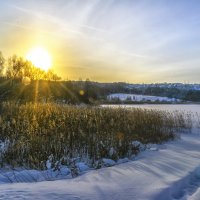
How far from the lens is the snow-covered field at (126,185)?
15.6ft

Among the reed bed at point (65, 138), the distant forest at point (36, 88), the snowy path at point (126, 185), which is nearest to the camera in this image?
the snowy path at point (126, 185)

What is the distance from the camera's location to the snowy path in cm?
473

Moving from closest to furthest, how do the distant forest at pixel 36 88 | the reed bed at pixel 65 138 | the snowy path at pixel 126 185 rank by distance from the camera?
the snowy path at pixel 126 185, the reed bed at pixel 65 138, the distant forest at pixel 36 88

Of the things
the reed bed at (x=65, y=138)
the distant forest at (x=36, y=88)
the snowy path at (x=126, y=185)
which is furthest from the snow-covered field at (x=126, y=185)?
the distant forest at (x=36, y=88)

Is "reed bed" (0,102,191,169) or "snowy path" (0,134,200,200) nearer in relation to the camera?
"snowy path" (0,134,200,200)

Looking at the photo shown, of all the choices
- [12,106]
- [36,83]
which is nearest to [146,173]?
[12,106]

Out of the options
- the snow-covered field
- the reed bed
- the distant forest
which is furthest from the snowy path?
the distant forest

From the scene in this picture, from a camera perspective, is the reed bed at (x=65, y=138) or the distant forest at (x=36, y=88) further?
the distant forest at (x=36, y=88)

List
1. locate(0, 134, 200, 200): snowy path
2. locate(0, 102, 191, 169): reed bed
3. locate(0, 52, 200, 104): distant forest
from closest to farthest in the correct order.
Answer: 1. locate(0, 134, 200, 200): snowy path
2. locate(0, 102, 191, 169): reed bed
3. locate(0, 52, 200, 104): distant forest

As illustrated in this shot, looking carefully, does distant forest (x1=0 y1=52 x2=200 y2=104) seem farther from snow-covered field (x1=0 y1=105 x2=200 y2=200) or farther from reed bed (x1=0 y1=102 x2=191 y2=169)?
snow-covered field (x1=0 y1=105 x2=200 y2=200)

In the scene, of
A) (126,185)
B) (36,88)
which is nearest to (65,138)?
(126,185)

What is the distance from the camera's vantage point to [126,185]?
5.75 m

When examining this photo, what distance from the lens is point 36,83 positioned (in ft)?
118

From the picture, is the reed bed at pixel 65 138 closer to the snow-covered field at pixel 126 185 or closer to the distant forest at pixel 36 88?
the snow-covered field at pixel 126 185
